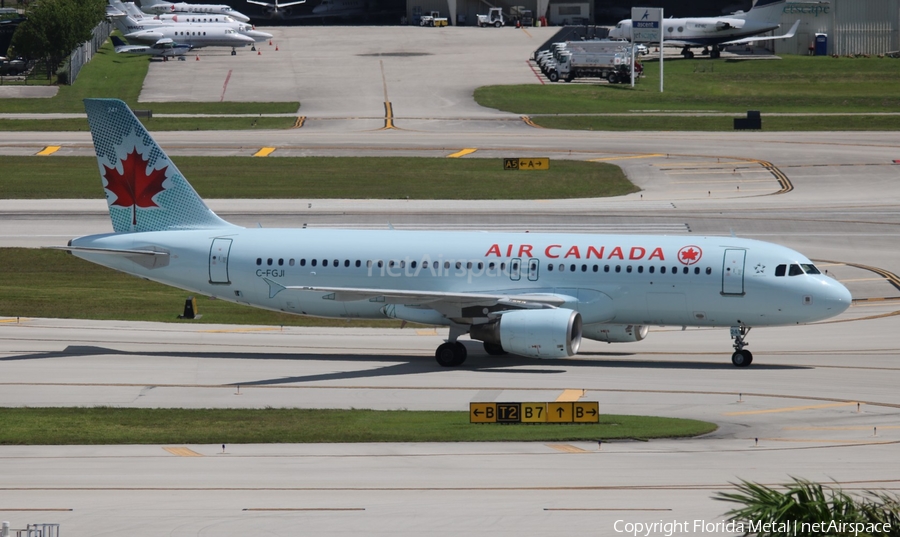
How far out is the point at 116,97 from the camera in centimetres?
11019

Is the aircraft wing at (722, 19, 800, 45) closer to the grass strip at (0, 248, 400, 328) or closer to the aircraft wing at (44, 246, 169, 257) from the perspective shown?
the grass strip at (0, 248, 400, 328)

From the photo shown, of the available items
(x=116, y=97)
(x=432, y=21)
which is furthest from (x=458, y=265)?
(x=432, y=21)

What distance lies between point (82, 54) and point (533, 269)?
102m

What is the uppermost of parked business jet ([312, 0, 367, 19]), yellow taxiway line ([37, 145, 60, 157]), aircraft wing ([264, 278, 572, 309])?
parked business jet ([312, 0, 367, 19])

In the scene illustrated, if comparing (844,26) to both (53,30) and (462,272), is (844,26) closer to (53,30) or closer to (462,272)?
(53,30)

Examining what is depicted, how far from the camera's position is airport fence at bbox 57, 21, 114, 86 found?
119 metres

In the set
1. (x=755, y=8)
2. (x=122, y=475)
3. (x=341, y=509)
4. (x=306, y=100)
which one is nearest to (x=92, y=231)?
(x=122, y=475)

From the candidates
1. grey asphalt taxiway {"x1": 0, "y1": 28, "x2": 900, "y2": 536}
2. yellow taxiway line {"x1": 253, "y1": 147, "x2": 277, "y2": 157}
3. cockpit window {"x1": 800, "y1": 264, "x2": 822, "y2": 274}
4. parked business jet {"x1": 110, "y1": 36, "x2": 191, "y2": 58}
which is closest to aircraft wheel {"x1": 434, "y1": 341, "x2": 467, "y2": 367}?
grey asphalt taxiway {"x1": 0, "y1": 28, "x2": 900, "y2": 536}

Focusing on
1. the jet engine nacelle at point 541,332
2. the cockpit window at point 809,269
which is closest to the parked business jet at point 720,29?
the cockpit window at point 809,269

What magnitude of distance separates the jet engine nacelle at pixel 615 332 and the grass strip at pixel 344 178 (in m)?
32.7

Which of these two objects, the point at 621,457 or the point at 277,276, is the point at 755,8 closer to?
the point at 277,276

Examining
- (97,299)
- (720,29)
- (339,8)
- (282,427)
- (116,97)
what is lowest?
(97,299)

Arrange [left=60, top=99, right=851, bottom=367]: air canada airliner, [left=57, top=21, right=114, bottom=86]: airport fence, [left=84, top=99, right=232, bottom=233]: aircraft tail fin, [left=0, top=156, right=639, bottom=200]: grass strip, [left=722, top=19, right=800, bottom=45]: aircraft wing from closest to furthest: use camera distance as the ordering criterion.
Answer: [left=60, top=99, right=851, bottom=367]: air canada airliner, [left=84, top=99, right=232, bottom=233]: aircraft tail fin, [left=0, top=156, right=639, bottom=200]: grass strip, [left=57, top=21, right=114, bottom=86]: airport fence, [left=722, top=19, right=800, bottom=45]: aircraft wing

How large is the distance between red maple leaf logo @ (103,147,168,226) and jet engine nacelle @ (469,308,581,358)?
13.8m
